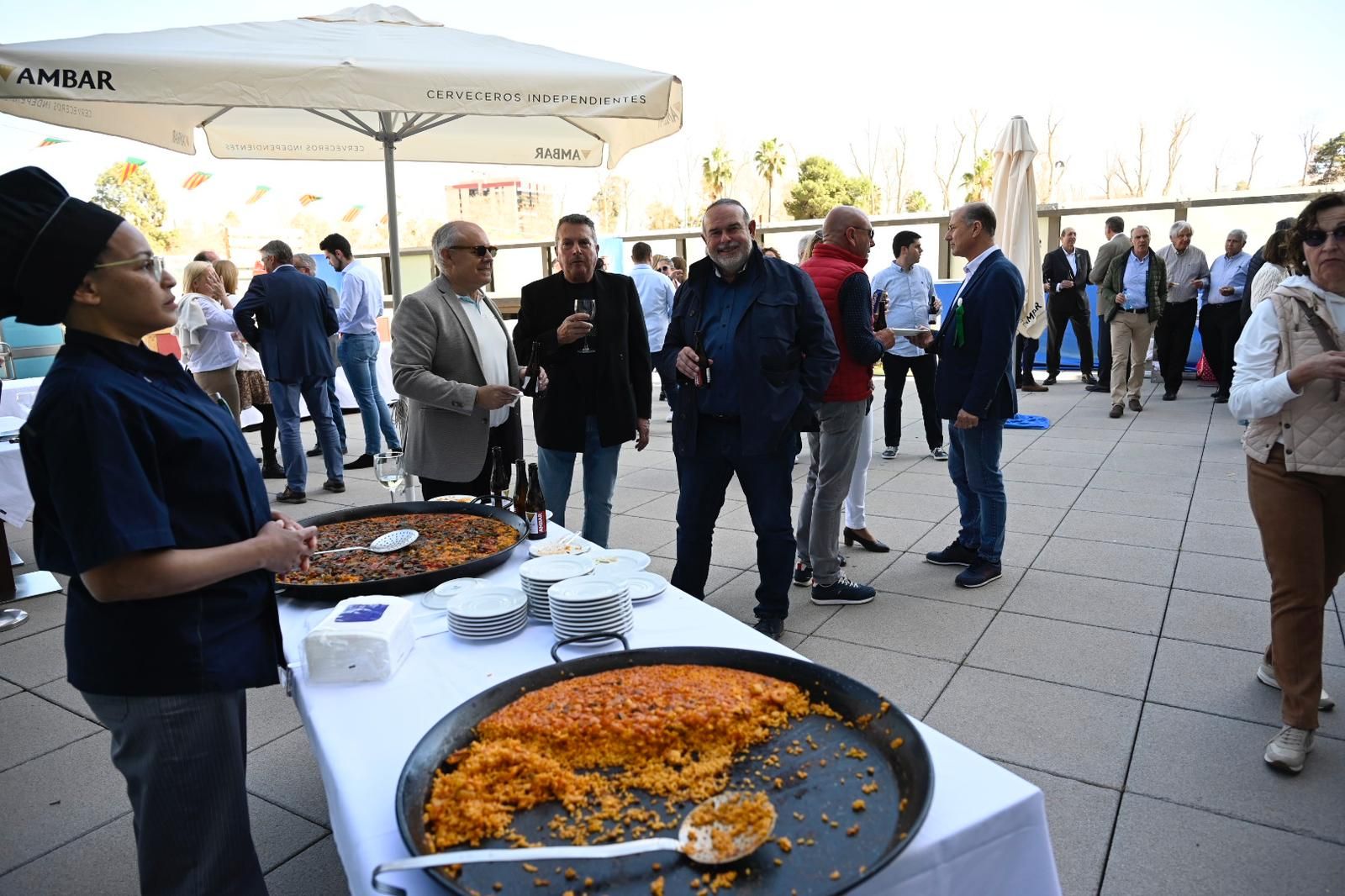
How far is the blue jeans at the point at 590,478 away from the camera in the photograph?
389cm

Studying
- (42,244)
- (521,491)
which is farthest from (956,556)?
(42,244)

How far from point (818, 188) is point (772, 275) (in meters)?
42.6

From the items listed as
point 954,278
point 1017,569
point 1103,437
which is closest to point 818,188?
point 954,278

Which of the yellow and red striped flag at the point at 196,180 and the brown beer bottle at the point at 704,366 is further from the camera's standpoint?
the yellow and red striped flag at the point at 196,180

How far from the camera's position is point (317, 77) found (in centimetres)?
376

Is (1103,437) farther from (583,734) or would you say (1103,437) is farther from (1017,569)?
(583,734)

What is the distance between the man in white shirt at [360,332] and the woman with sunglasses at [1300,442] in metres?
6.57

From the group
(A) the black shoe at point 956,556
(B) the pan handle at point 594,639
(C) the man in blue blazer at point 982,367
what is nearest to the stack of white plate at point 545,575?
(B) the pan handle at point 594,639

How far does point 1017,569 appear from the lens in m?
4.48

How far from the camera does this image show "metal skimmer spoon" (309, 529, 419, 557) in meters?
2.38

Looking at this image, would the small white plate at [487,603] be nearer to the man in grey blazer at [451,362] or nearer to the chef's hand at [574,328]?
the man in grey blazer at [451,362]

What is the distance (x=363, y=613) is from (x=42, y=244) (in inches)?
35.1

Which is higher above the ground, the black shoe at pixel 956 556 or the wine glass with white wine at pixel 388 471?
the wine glass with white wine at pixel 388 471

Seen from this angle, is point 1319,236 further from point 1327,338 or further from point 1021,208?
point 1021,208
